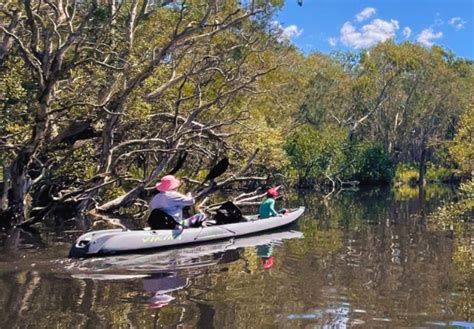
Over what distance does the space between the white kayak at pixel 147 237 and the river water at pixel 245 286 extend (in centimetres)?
20

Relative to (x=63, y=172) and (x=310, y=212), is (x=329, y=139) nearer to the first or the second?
(x=310, y=212)

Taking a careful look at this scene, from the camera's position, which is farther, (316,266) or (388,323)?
(316,266)

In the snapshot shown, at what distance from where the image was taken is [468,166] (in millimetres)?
35125

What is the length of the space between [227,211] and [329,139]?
28011mm

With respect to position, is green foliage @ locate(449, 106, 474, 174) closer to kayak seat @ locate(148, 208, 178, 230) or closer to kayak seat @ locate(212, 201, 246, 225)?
kayak seat @ locate(212, 201, 246, 225)

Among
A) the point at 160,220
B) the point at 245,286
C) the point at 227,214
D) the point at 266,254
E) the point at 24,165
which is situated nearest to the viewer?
the point at 245,286

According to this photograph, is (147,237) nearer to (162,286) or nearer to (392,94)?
(162,286)

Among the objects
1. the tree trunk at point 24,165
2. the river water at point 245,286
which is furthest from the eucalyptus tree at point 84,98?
the river water at point 245,286

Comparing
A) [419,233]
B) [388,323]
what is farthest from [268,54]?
[388,323]

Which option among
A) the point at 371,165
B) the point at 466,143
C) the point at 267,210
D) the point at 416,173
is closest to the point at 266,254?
the point at 267,210

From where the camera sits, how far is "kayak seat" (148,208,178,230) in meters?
11.8

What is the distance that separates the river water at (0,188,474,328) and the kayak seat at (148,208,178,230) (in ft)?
2.05

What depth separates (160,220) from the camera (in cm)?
1191

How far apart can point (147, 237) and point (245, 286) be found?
3.21 meters
